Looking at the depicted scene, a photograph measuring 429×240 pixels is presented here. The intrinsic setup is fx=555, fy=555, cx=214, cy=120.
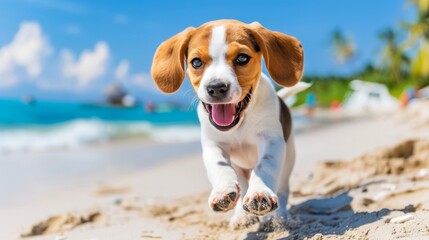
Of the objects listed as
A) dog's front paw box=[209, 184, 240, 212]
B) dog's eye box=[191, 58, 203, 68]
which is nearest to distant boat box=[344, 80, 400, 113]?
dog's eye box=[191, 58, 203, 68]

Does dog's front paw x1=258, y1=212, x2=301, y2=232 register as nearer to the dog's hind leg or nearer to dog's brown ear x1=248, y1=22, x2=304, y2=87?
the dog's hind leg

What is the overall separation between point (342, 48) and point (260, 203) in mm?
64290

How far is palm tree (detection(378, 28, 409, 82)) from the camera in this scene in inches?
1836

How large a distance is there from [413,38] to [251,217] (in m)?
26.9

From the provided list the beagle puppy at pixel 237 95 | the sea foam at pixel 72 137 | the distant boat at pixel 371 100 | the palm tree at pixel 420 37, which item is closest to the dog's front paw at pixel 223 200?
the beagle puppy at pixel 237 95

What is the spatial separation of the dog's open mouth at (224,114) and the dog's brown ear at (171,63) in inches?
12.0

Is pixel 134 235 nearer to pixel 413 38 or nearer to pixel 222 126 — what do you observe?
pixel 222 126

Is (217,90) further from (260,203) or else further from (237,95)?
(260,203)

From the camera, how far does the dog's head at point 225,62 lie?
299 cm

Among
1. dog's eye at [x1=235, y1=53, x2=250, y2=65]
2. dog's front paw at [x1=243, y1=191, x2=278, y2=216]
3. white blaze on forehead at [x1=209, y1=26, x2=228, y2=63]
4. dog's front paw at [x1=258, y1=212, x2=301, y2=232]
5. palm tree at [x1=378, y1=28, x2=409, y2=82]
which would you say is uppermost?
palm tree at [x1=378, y1=28, x2=409, y2=82]

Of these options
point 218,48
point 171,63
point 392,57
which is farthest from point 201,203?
point 392,57

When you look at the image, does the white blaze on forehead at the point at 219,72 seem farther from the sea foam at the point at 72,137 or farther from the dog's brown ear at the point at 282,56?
the sea foam at the point at 72,137

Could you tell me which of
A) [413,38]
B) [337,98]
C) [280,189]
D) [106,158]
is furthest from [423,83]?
[280,189]

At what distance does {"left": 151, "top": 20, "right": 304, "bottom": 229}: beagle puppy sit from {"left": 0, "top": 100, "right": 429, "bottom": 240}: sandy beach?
494mm
